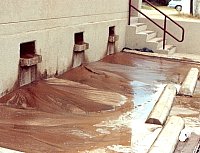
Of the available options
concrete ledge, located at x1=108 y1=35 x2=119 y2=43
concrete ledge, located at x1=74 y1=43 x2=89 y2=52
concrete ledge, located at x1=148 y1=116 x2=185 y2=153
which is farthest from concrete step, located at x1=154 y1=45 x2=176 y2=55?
concrete ledge, located at x1=148 y1=116 x2=185 y2=153

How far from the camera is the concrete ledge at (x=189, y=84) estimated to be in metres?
8.56

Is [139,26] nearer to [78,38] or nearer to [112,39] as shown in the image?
[112,39]

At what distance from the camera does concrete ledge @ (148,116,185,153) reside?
16.9 feet

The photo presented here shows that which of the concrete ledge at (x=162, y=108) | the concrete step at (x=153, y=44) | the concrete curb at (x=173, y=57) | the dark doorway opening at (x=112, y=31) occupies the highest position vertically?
the dark doorway opening at (x=112, y=31)

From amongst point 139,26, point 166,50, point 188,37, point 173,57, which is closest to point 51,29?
point 173,57

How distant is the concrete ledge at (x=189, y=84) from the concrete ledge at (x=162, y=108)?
0.98 ft

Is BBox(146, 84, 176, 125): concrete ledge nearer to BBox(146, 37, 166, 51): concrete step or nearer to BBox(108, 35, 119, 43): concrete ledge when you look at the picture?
BBox(108, 35, 119, 43): concrete ledge

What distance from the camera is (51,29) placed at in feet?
29.1

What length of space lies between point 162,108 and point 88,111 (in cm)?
Result: 124

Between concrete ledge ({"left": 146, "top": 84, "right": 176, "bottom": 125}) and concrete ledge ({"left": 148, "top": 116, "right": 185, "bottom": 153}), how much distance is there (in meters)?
0.16

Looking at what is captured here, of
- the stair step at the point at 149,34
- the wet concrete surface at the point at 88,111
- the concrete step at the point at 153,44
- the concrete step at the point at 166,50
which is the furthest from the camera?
the stair step at the point at 149,34

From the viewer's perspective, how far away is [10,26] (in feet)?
24.5

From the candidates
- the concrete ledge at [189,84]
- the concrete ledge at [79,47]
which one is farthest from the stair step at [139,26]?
the concrete ledge at [79,47]

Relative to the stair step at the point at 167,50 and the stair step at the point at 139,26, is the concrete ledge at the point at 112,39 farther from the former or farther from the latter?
the stair step at the point at 167,50
